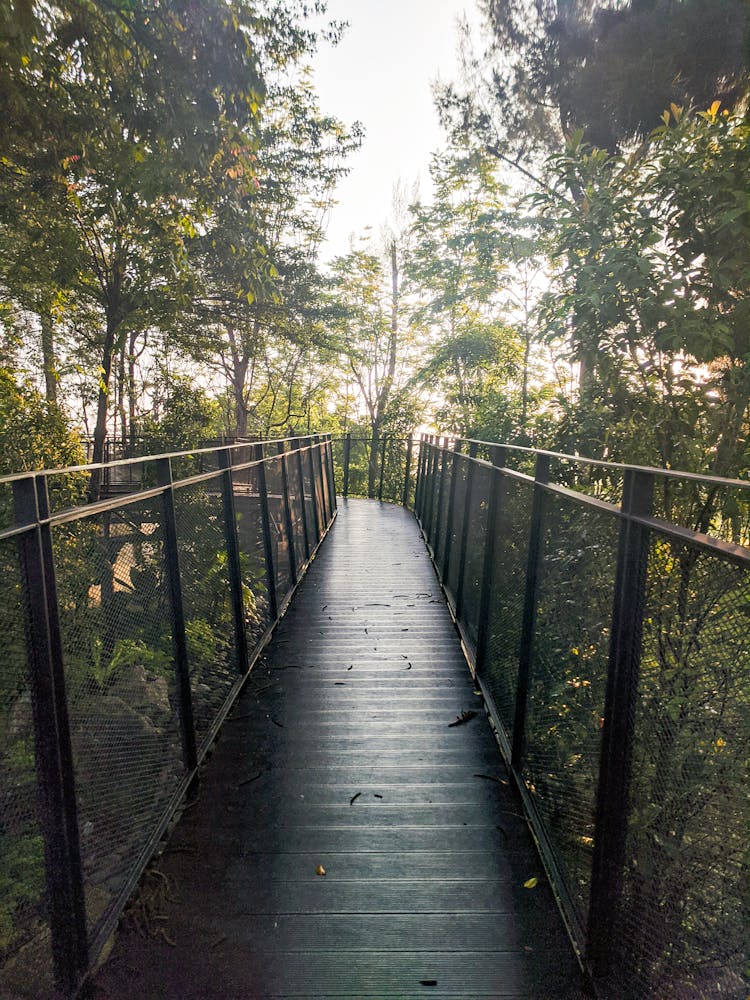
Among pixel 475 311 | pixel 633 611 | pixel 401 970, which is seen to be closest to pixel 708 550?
pixel 633 611

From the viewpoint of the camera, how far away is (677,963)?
A: 1.29 metres

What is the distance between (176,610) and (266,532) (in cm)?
213

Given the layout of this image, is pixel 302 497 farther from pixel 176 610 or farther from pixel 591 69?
pixel 591 69

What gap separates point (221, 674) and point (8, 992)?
199cm

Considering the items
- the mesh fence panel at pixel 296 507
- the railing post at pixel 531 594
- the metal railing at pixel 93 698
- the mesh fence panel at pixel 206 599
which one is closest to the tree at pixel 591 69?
the mesh fence panel at pixel 296 507

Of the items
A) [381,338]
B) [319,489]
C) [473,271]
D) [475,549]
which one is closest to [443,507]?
[475,549]

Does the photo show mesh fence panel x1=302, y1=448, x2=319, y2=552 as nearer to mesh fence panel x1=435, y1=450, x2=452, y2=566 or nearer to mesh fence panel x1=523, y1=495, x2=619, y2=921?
mesh fence panel x1=435, y1=450, x2=452, y2=566

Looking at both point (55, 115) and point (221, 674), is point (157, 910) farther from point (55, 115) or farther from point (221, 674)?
point (55, 115)

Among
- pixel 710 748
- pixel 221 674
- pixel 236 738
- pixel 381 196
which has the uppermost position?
pixel 381 196

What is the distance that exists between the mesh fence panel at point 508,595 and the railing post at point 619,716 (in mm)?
1175

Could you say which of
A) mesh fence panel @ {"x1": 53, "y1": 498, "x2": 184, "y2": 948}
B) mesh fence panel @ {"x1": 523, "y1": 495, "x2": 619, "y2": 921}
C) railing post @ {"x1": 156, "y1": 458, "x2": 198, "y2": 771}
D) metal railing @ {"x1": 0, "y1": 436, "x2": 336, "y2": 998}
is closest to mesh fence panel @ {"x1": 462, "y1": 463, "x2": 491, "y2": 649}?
mesh fence panel @ {"x1": 523, "y1": 495, "x2": 619, "y2": 921}

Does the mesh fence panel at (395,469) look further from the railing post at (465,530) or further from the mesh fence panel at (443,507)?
the railing post at (465,530)

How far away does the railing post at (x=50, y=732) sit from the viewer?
1439 millimetres

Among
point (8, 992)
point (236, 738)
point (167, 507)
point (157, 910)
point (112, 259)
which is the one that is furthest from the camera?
point (112, 259)
